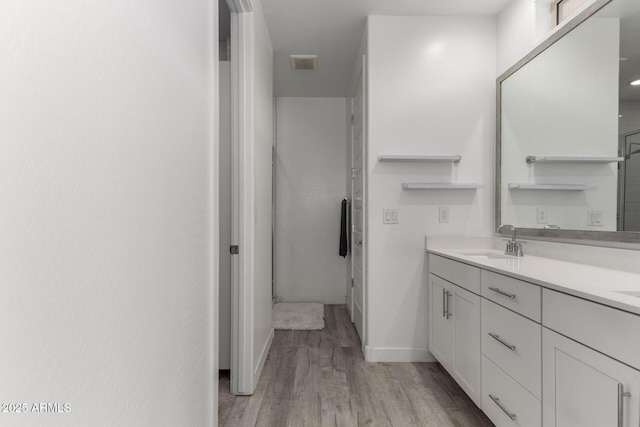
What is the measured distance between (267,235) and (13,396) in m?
2.36

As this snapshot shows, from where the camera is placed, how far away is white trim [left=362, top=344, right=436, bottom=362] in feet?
8.45

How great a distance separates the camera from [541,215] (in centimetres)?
215

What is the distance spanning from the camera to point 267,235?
282 cm

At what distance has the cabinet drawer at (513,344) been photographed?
1323mm

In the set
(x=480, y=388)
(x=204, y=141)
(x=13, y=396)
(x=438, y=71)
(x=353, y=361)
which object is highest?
(x=438, y=71)

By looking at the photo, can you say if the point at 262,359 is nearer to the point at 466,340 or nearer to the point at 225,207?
the point at 225,207

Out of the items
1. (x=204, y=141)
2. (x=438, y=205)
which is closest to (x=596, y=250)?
(x=438, y=205)

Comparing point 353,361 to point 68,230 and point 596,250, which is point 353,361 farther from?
point 68,230

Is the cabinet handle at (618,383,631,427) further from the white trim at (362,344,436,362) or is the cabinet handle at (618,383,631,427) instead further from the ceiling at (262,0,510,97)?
the ceiling at (262,0,510,97)

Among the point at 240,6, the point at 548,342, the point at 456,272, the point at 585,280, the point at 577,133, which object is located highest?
the point at 240,6

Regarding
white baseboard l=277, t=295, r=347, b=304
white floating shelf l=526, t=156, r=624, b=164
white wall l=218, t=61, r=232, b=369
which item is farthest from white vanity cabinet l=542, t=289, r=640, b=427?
white baseboard l=277, t=295, r=347, b=304

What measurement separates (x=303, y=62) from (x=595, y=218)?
272 centimetres

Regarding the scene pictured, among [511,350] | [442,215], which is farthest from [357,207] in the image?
[511,350]

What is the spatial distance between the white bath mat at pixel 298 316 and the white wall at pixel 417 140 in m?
0.99
